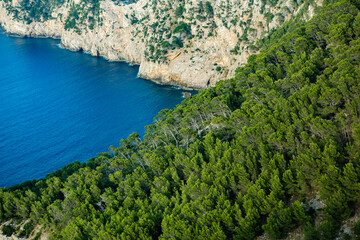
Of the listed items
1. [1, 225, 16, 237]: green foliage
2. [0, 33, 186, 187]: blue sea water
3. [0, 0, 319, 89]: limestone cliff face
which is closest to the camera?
[1, 225, 16, 237]: green foliage

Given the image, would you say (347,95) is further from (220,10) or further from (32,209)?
(220,10)

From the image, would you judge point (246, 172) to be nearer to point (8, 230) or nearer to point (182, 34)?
A: point (8, 230)

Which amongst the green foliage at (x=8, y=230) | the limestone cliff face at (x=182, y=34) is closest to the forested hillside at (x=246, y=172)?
the green foliage at (x=8, y=230)

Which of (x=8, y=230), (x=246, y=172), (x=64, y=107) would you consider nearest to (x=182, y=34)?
(x=64, y=107)

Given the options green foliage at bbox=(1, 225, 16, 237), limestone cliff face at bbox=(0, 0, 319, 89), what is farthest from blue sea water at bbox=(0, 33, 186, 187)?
green foliage at bbox=(1, 225, 16, 237)

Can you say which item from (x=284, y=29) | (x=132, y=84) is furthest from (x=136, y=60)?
(x=284, y=29)

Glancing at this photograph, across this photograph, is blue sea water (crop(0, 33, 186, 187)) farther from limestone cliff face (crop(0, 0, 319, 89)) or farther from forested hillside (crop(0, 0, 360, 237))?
forested hillside (crop(0, 0, 360, 237))

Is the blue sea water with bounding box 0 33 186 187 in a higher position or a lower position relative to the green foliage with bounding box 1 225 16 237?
higher
